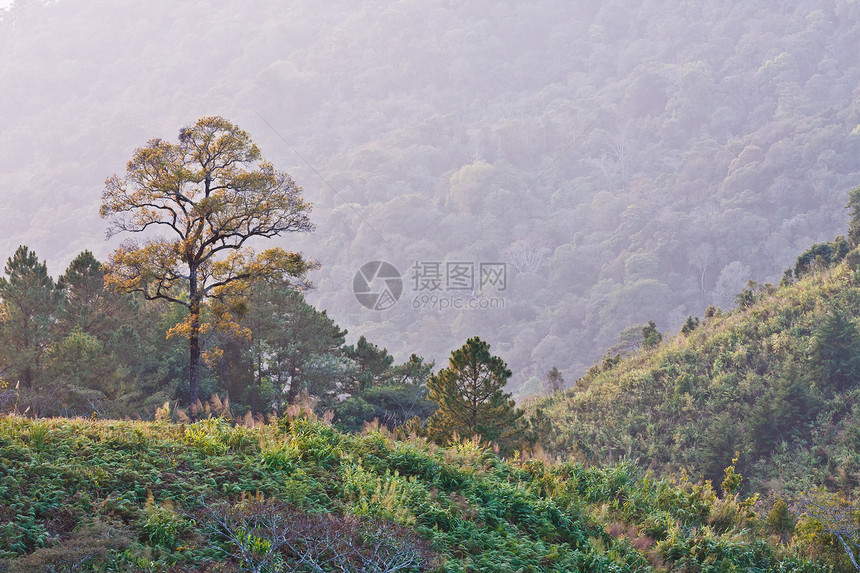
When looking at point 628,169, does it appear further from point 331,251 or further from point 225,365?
point 225,365

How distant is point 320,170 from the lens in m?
175

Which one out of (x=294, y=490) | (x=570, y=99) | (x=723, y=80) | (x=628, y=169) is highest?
(x=570, y=99)

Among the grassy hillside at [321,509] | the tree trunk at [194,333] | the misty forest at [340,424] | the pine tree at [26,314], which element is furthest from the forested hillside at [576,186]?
the grassy hillside at [321,509]

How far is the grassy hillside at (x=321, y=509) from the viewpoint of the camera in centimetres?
604

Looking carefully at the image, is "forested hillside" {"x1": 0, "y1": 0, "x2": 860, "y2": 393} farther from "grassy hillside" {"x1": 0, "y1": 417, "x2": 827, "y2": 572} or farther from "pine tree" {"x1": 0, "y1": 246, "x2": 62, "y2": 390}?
"grassy hillside" {"x1": 0, "y1": 417, "x2": 827, "y2": 572}

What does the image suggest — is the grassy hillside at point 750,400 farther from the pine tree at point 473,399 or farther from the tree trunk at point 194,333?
the tree trunk at point 194,333

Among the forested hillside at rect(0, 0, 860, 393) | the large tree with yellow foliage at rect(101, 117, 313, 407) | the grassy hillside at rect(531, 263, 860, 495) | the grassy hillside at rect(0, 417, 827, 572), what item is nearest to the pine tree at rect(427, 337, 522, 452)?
the grassy hillside at rect(0, 417, 827, 572)

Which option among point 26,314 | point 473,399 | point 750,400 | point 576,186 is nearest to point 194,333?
point 473,399

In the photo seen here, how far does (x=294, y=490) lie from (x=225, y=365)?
20030 mm

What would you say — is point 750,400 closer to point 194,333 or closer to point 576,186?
point 194,333

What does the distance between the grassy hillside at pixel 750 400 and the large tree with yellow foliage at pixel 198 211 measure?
9.95 meters

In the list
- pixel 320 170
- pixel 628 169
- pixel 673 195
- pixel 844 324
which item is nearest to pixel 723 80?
pixel 628 169

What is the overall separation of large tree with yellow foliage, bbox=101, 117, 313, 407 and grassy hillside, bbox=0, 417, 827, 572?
8.17 metres

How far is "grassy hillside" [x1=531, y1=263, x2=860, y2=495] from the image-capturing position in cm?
2133
